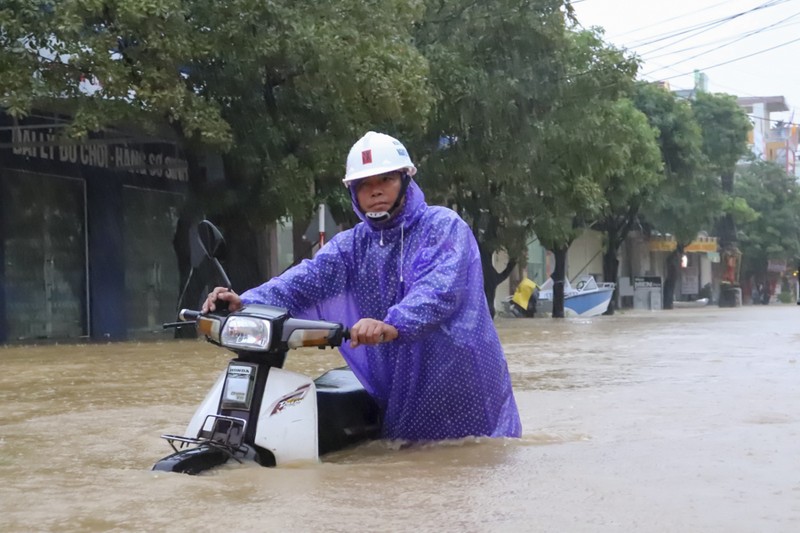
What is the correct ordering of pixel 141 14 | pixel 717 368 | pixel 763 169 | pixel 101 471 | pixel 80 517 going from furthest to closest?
pixel 763 169 < pixel 141 14 < pixel 717 368 < pixel 101 471 < pixel 80 517

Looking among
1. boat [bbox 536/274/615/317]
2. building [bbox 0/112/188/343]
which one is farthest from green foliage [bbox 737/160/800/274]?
building [bbox 0/112/188/343]

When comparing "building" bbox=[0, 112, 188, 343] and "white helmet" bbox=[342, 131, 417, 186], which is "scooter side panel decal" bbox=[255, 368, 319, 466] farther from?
"building" bbox=[0, 112, 188, 343]

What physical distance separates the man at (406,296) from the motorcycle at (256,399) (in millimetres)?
453

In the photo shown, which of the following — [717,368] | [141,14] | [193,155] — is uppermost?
[141,14]

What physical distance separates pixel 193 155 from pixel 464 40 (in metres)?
5.94

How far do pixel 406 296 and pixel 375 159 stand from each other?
53 cm

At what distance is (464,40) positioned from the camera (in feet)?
70.4

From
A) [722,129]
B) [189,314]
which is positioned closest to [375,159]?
[189,314]

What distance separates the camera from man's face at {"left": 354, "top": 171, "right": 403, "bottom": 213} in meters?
4.80

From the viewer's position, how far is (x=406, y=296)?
4.67 meters

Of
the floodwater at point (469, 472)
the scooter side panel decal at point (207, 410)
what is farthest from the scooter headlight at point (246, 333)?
the floodwater at point (469, 472)

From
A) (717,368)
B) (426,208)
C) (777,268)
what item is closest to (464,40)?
(717,368)

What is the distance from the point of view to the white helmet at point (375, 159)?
473 cm

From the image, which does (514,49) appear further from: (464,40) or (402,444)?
(402,444)
